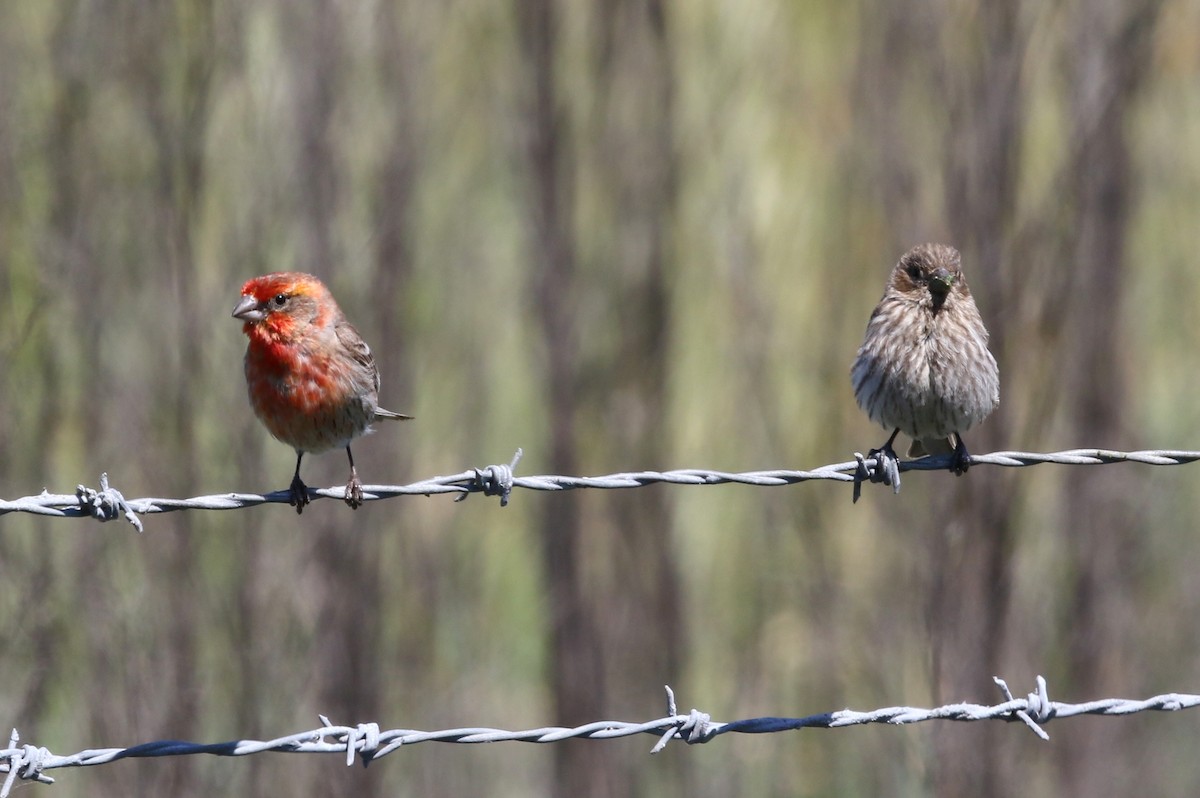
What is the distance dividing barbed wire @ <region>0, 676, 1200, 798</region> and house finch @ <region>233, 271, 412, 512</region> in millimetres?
1874

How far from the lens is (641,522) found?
861 centimetres

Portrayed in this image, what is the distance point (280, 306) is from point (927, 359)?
2580 mm

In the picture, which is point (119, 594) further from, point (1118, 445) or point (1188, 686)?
point (1188, 686)

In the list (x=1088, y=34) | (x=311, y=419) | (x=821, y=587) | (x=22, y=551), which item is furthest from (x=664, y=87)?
Answer: (x=22, y=551)

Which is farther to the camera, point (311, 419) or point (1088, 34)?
point (1088, 34)

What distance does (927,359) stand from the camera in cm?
580

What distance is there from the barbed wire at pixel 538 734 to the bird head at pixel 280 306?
2.15 meters

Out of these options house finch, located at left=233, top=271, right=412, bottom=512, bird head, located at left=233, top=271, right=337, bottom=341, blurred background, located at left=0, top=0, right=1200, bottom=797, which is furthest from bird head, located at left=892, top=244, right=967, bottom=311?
bird head, located at left=233, top=271, right=337, bottom=341

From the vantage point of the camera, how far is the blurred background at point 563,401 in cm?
741

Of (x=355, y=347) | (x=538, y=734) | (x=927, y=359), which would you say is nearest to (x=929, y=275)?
(x=927, y=359)

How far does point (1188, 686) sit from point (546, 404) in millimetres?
4420

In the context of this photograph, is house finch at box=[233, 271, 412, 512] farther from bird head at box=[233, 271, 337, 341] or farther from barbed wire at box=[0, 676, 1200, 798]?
barbed wire at box=[0, 676, 1200, 798]

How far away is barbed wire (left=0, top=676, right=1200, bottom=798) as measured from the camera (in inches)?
151

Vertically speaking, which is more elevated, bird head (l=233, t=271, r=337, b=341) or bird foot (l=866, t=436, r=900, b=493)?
bird head (l=233, t=271, r=337, b=341)
